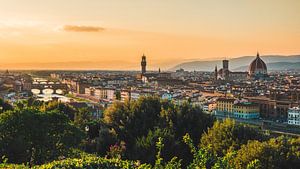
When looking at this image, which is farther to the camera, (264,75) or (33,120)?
(264,75)

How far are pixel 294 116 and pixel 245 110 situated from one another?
5424 millimetres

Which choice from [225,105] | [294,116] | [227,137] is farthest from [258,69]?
[227,137]

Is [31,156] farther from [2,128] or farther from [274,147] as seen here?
[274,147]

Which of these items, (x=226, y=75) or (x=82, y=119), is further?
(x=226, y=75)

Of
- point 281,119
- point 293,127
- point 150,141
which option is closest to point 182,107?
point 150,141

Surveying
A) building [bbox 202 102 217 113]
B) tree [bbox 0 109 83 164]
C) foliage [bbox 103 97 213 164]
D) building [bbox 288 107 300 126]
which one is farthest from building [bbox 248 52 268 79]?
tree [bbox 0 109 83 164]

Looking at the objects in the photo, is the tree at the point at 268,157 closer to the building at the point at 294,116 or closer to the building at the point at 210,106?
the building at the point at 294,116

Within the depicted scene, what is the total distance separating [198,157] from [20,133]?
930cm

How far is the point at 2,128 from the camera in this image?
14141mm

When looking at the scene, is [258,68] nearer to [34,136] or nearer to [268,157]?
[268,157]

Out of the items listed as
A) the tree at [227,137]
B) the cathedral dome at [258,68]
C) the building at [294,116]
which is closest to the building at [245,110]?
the building at [294,116]

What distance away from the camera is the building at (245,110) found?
46.8 m

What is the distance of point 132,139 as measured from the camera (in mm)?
20469

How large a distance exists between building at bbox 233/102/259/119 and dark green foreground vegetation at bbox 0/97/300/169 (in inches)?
971
